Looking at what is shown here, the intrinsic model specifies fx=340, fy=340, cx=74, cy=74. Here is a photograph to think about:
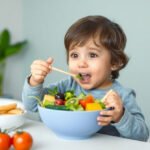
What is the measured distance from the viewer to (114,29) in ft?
4.00

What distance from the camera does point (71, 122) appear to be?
847mm

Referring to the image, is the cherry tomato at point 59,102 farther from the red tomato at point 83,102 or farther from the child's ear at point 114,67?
the child's ear at point 114,67

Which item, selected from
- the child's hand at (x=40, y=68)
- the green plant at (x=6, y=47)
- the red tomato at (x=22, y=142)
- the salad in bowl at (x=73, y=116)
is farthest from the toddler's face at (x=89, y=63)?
the green plant at (x=6, y=47)

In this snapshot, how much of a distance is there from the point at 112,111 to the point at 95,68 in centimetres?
27

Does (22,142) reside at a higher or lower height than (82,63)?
lower

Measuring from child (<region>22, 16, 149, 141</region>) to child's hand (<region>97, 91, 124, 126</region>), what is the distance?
6 cm

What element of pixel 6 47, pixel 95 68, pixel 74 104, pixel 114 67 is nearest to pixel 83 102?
pixel 74 104

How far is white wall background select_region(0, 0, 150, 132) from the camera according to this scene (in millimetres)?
2469

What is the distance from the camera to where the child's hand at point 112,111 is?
0.86m

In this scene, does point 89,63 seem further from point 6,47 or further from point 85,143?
point 6,47

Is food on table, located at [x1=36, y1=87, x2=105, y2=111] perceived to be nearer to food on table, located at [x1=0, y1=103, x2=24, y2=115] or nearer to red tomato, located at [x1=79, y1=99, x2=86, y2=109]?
red tomato, located at [x1=79, y1=99, x2=86, y2=109]

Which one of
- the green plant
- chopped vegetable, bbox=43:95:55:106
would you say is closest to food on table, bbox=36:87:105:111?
chopped vegetable, bbox=43:95:55:106

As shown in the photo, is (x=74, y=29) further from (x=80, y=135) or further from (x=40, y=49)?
(x=40, y=49)


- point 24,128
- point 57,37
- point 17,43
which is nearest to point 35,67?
point 24,128
